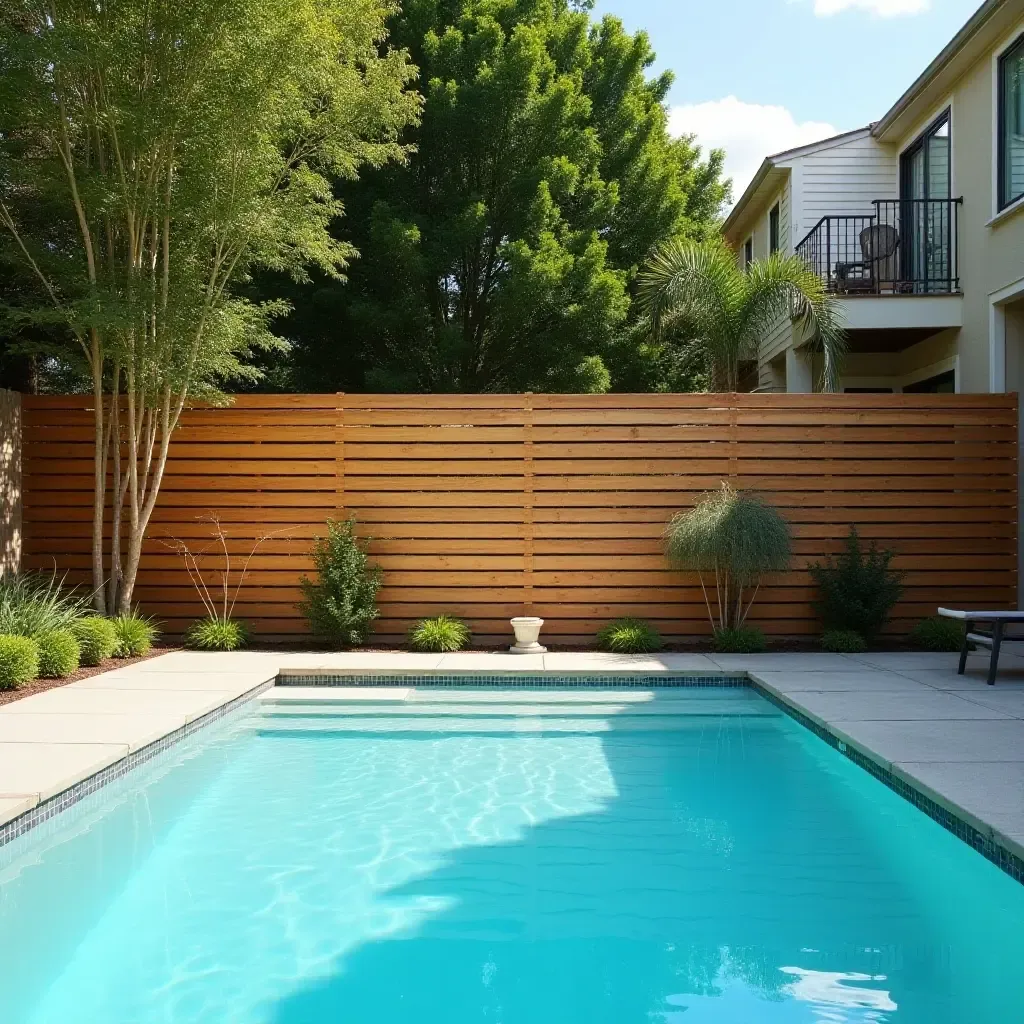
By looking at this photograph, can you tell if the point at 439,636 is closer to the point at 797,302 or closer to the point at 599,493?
the point at 599,493

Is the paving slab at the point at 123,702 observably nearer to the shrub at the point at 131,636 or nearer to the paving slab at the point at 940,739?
the shrub at the point at 131,636

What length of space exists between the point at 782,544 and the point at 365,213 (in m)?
7.96

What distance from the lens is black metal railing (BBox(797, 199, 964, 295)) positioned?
11.1 metres

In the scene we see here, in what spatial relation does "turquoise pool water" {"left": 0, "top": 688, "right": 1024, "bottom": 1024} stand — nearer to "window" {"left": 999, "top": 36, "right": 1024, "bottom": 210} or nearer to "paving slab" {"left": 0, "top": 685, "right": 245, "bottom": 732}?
"paving slab" {"left": 0, "top": 685, "right": 245, "bottom": 732}

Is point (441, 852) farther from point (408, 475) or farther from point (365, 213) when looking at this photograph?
point (365, 213)

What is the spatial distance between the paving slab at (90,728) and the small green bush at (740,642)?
4678 millimetres

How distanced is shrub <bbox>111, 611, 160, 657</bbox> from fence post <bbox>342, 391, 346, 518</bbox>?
1968mm

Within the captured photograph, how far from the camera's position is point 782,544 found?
8.43 metres

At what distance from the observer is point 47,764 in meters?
4.59

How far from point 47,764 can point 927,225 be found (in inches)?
415

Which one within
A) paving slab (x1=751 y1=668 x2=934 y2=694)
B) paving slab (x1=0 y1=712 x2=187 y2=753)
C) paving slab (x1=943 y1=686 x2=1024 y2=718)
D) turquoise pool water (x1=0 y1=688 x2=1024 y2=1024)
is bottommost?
turquoise pool water (x1=0 y1=688 x2=1024 y2=1024)

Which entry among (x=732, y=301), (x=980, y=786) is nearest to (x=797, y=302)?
(x=732, y=301)

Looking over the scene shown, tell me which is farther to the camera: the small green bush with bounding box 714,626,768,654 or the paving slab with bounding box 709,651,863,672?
the small green bush with bounding box 714,626,768,654

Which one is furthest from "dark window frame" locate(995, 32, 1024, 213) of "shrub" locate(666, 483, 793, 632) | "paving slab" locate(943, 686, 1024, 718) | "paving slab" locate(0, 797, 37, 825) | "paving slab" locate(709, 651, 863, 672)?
"paving slab" locate(0, 797, 37, 825)
